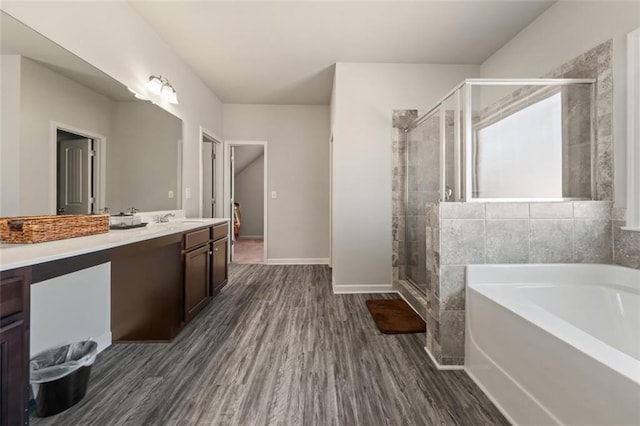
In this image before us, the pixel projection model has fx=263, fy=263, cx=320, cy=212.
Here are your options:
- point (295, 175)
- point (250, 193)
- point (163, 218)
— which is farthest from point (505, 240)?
point (250, 193)

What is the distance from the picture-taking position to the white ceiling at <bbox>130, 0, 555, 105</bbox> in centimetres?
215

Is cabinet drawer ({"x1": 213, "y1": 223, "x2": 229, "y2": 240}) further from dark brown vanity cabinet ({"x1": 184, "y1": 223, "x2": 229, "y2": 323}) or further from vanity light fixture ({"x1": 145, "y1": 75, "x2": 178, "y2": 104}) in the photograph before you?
vanity light fixture ({"x1": 145, "y1": 75, "x2": 178, "y2": 104})

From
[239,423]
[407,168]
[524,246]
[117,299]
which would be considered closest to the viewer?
[239,423]

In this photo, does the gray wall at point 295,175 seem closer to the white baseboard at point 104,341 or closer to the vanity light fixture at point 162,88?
the vanity light fixture at point 162,88

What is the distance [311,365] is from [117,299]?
1.45 m

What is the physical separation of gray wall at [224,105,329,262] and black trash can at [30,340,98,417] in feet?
9.81

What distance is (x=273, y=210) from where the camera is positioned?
4.38 meters

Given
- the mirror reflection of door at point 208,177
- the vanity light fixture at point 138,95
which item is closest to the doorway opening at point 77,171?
the vanity light fixture at point 138,95

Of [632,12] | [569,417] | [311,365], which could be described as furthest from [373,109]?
[569,417]

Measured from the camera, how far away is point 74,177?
5.27 feet

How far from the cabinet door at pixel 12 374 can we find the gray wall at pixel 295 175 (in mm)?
3431

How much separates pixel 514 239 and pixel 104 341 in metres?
2.82

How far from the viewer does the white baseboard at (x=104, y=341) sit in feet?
5.81

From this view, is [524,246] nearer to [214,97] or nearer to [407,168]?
[407,168]
